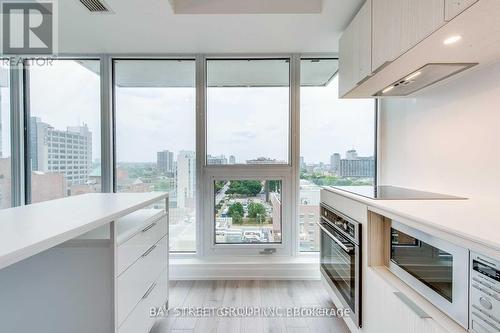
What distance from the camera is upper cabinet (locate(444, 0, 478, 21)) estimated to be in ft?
3.35

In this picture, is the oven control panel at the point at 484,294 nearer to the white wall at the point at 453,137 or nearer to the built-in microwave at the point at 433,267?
the built-in microwave at the point at 433,267

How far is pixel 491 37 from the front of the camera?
126cm

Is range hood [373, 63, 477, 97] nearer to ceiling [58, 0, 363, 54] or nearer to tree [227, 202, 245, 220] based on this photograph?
ceiling [58, 0, 363, 54]

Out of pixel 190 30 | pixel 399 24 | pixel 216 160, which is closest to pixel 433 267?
pixel 399 24

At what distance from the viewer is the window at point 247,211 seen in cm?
315

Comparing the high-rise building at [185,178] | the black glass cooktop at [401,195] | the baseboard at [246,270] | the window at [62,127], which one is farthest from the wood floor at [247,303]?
the window at [62,127]

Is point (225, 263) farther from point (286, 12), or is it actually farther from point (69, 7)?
point (69, 7)

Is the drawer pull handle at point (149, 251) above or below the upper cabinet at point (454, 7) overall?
below

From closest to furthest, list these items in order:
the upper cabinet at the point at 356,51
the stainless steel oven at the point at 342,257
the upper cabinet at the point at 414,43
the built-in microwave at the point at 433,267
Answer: the built-in microwave at the point at 433,267 < the upper cabinet at the point at 414,43 < the stainless steel oven at the point at 342,257 < the upper cabinet at the point at 356,51

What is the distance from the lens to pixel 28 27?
8.07ft

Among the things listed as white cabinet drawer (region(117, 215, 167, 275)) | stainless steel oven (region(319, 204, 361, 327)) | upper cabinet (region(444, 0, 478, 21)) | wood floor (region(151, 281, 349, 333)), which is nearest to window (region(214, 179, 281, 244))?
wood floor (region(151, 281, 349, 333))

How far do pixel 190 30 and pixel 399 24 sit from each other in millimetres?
1732

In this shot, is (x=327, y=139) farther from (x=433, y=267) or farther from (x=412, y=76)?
(x=433, y=267)

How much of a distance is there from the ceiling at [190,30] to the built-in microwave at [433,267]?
1.73m
